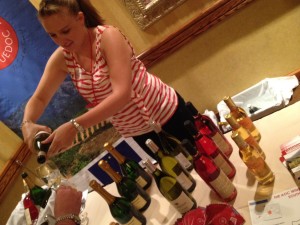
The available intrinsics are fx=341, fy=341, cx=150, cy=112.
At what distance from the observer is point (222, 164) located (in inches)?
43.8

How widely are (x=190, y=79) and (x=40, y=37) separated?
1251 millimetres

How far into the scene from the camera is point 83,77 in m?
1.42

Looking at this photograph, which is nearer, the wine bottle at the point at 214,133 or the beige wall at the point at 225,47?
the wine bottle at the point at 214,133

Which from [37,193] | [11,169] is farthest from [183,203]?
[11,169]

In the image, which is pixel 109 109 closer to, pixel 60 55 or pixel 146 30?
pixel 60 55

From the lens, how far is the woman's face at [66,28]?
1253 millimetres

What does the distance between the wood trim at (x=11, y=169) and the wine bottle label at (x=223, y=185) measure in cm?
231

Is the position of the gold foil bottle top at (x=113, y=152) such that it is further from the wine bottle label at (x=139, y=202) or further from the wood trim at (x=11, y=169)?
the wood trim at (x=11, y=169)

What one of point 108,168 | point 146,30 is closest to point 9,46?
point 146,30

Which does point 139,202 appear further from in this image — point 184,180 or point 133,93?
point 133,93

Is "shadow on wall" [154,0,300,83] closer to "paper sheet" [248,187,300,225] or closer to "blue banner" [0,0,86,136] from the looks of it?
"blue banner" [0,0,86,136]

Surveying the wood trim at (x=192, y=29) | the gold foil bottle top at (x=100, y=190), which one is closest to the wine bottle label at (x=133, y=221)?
the gold foil bottle top at (x=100, y=190)

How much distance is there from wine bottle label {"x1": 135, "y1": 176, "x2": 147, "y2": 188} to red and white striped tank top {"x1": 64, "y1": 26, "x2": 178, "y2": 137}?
10.5 inches

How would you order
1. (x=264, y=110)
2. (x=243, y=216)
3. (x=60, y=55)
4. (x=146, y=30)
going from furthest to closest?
(x=146, y=30)
(x=264, y=110)
(x=60, y=55)
(x=243, y=216)
